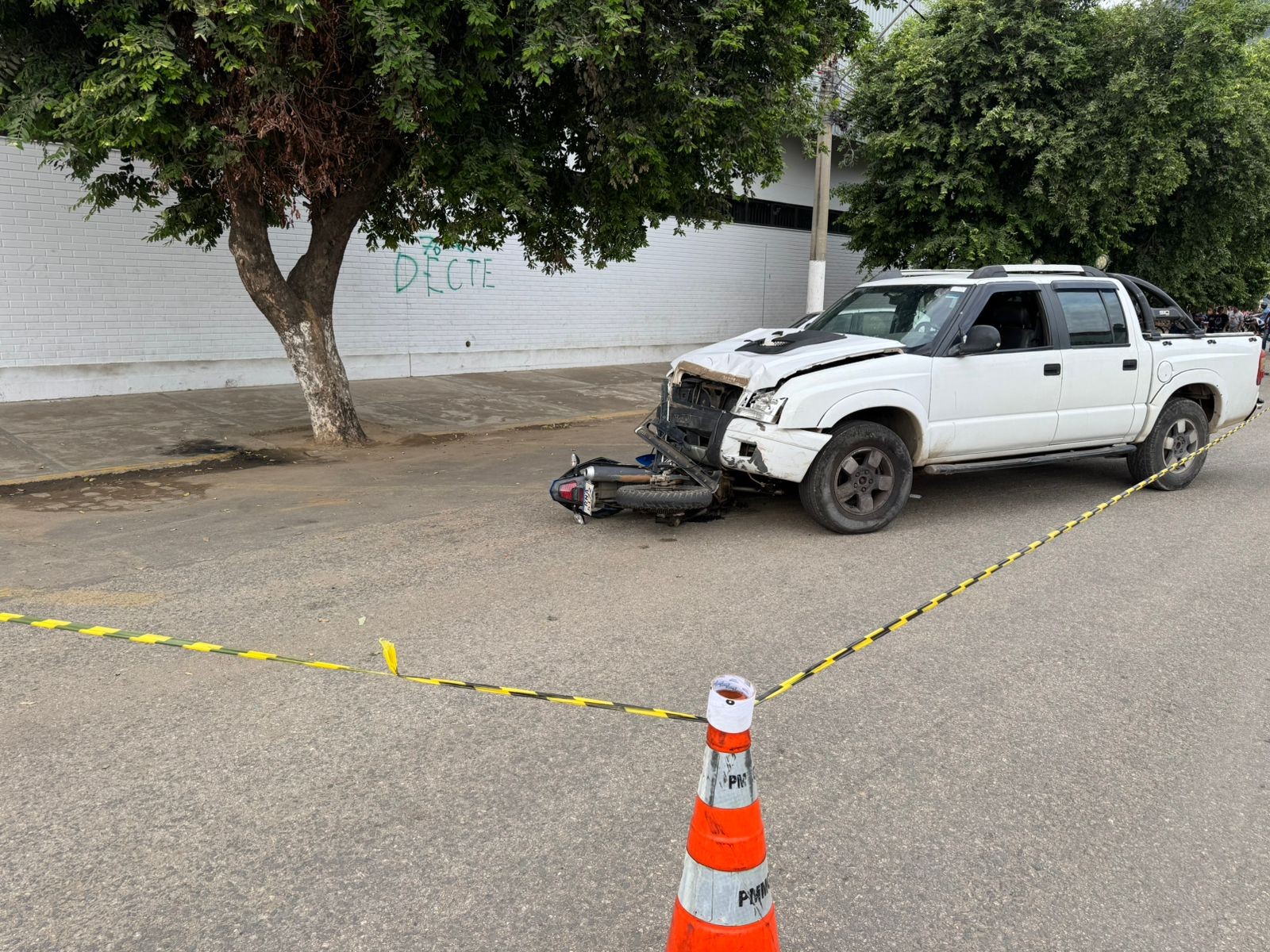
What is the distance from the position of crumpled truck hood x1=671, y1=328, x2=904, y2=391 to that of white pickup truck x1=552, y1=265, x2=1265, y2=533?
14 millimetres

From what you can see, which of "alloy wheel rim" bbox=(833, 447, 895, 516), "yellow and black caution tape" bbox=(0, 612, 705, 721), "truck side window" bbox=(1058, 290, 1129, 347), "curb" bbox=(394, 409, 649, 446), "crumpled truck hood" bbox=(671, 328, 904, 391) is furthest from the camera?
"curb" bbox=(394, 409, 649, 446)

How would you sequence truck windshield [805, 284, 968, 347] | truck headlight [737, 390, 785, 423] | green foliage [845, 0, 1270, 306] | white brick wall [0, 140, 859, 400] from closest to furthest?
truck headlight [737, 390, 785, 423] → truck windshield [805, 284, 968, 347] → white brick wall [0, 140, 859, 400] → green foliage [845, 0, 1270, 306]

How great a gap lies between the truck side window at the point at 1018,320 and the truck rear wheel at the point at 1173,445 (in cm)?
167

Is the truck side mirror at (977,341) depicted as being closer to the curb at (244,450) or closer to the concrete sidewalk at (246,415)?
the curb at (244,450)

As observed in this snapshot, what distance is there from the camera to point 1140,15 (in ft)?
47.5

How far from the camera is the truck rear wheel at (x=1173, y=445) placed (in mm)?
8375

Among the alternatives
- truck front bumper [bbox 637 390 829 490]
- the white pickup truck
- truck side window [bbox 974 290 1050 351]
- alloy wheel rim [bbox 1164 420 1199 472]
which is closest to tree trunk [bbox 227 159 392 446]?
the white pickup truck

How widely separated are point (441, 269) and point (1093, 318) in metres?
10.6

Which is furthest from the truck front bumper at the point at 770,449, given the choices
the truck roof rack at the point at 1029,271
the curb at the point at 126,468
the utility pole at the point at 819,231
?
the utility pole at the point at 819,231

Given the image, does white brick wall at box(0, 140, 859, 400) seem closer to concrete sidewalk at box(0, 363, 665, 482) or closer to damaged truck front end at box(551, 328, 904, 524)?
concrete sidewalk at box(0, 363, 665, 482)

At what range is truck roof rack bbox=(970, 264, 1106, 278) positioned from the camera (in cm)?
750

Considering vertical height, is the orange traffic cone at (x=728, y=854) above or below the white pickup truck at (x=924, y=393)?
below

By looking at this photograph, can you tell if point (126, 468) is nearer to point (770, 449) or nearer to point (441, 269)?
point (770, 449)

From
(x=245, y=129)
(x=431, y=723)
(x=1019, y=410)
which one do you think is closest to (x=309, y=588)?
(x=431, y=723)
